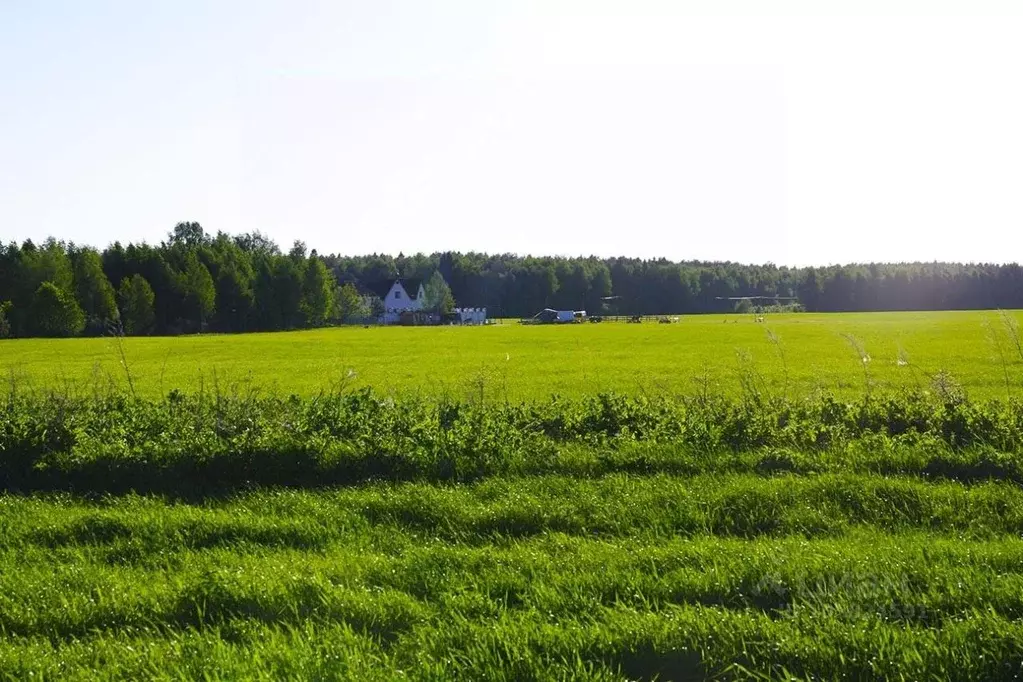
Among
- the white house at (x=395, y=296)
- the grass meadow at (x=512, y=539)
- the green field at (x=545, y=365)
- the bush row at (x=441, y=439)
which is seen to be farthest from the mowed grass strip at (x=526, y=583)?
the white house at (x=395, y=296)

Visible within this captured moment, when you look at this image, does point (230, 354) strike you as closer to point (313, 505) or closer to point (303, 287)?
point (313, 505)

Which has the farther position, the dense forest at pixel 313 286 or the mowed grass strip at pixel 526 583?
the dense forest at pixel 313 286

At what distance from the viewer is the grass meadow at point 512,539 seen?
4.52 meters

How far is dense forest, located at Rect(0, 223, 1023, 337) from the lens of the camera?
84688 millimetres

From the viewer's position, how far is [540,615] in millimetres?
5020

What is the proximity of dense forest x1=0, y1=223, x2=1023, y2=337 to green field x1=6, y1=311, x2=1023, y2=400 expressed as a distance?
13.7 ft

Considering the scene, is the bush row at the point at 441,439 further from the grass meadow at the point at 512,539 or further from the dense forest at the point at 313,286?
the dense forest at the point at 313,286

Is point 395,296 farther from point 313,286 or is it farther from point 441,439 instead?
point 441,439

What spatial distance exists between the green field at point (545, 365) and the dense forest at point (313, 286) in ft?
13.7

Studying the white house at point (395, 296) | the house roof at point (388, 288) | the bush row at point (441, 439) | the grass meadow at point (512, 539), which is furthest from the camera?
Answer: the house roof at point (388, 288)

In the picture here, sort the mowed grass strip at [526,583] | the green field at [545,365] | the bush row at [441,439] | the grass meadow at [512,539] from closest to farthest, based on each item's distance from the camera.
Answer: the mowed grass strip at [526,583]
the grass meadow at [512,539]
the bush row at [441,439]
the green field at [545,365]

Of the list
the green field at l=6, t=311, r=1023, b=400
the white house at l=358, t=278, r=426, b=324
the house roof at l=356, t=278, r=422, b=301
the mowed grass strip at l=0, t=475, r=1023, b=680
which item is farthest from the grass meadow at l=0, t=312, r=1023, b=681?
the house roof at l=356, t=278, r=422, b=301

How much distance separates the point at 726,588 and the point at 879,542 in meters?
1.82

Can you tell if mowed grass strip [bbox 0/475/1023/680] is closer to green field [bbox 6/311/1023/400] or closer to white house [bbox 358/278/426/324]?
green field [bbox 6/311/1023/400]
